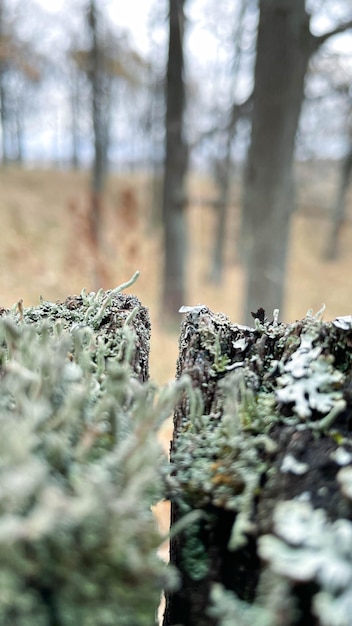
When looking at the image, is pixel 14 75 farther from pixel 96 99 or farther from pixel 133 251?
pixel 133 251

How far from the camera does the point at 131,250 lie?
200 inches

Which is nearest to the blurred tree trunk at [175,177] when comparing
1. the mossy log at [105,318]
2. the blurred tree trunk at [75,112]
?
the mossy log at [105,318]

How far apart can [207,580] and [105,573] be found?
6.6 inches

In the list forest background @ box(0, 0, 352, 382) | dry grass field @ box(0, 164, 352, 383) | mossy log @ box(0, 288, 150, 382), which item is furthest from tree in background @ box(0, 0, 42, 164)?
mossy log @ box(0, 288, 150, 382)

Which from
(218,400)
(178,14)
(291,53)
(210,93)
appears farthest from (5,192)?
(218,400)

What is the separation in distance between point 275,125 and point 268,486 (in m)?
3.03

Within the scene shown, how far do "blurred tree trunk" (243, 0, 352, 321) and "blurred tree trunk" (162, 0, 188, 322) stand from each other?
144 cm

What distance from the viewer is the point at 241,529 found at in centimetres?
48

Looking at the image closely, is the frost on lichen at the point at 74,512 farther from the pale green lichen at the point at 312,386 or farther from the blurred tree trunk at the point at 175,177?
the blurred tree trunk at the point at 175,177

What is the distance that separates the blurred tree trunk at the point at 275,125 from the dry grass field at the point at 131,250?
3.76 ft

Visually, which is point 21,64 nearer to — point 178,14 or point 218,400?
point 178,14

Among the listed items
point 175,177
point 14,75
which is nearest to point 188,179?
point 175,177

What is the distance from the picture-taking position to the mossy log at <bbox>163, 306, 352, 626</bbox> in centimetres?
41

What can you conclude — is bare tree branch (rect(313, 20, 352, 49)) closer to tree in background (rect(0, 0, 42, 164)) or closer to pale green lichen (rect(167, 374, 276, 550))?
pale green lichen (rect(167, 374, 276, 550))
